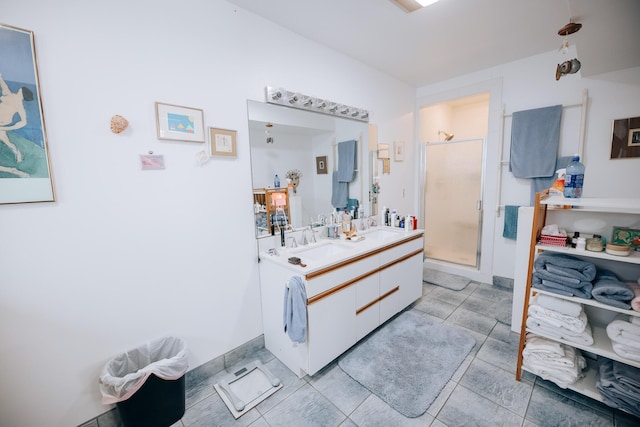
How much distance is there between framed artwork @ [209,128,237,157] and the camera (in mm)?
1765

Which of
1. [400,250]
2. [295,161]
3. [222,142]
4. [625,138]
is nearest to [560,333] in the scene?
[400,250]

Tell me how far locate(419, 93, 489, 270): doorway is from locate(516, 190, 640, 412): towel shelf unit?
1.66m

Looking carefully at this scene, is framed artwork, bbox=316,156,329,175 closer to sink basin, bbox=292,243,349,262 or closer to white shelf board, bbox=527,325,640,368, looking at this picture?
sink basin, bbox=292,243,349,262

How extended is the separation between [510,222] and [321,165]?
7.88 ft

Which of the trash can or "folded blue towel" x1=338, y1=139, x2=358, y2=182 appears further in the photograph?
"folded blue towel" x1=338, y1=139, x2=358, y2=182

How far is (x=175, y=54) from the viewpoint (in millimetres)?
1596

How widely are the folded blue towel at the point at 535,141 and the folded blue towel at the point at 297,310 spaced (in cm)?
285

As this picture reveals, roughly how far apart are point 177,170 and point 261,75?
990 mm

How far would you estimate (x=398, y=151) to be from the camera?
342 cm

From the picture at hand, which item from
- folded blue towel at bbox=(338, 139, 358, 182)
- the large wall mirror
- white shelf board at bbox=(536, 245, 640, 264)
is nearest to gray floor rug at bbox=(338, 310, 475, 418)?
white shelf board at bbox=(536, 245, 640, 264)

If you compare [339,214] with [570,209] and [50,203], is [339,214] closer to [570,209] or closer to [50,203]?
[570,209]

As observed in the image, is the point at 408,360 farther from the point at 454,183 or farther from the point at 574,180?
the point at 454,183

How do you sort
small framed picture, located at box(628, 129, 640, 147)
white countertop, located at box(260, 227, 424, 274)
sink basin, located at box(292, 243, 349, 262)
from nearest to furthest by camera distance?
white countertop, located at box(260, 227, 424, 274) → sink basin, located at box(292, 243, 349, 262) → small framed picture, located at box(628, 129, 640, 147)

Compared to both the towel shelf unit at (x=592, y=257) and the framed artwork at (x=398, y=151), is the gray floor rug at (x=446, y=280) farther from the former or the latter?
the framed artwork at (x=398, y=151)
